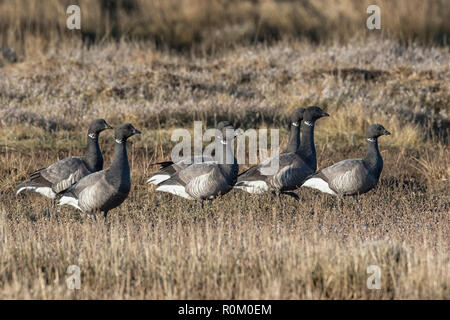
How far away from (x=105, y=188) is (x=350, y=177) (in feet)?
11.7

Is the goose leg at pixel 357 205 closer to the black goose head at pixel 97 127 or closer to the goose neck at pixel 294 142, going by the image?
the goose neck at pixel 294 142

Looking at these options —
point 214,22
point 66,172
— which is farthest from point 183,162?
point 214,22

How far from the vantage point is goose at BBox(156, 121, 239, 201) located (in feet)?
35.9

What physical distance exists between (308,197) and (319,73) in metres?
9.85

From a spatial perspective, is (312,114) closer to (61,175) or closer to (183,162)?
(183,162)

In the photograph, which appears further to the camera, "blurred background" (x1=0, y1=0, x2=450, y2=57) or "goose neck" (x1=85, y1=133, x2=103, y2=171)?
"blurred background" (x1=0, y1=0, x2=450, y2=57)

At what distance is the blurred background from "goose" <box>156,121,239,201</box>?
1521cm

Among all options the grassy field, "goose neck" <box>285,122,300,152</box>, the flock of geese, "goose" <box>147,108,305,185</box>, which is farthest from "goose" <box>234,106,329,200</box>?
the grassy field

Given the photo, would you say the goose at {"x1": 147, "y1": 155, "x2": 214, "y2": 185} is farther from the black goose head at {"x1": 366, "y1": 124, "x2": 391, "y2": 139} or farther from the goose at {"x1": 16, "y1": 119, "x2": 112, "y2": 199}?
the black goose head at {"x1": 366, "y1": 124, "x2": 391, "y2": 139}

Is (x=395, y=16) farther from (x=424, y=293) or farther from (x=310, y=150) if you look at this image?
(x=424, y=293)

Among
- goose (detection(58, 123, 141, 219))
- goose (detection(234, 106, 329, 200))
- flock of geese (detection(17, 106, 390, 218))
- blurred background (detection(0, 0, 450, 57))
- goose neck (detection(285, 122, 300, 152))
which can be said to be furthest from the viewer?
blurred background (detection(0, 0, 450, 57))

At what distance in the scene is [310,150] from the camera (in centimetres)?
1186
